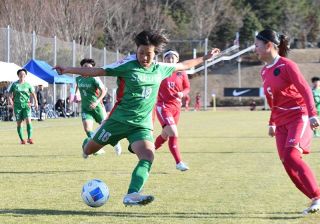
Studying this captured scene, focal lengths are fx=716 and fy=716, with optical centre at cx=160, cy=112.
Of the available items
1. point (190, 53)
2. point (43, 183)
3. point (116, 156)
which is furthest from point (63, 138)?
point (190, 53)

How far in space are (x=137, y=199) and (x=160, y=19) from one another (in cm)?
7133

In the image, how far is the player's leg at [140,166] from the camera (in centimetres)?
708

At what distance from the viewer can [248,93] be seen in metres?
66.6

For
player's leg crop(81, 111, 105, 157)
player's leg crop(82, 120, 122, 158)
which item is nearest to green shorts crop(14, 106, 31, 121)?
player's leg crop(81, 111, 105, 157)

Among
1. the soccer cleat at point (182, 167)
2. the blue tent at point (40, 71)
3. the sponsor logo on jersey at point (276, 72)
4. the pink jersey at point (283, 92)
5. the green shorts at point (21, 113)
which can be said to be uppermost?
the sponsor logo on jersey at point (276, 72)

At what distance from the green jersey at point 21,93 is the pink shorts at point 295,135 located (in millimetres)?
11252

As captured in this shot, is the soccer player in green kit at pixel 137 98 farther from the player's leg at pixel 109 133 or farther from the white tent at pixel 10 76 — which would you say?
the white tent at pixel 10 76

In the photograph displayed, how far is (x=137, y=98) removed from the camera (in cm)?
755

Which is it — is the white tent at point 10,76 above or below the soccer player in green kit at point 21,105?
below

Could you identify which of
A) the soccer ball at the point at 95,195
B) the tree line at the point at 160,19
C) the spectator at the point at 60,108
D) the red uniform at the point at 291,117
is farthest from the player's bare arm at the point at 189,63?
the tree line at the point at 160,19

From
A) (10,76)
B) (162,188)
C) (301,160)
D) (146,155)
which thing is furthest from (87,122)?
(10,76)

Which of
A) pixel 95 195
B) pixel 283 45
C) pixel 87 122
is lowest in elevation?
pixel 87 122

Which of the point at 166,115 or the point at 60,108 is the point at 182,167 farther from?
the point at 60,108

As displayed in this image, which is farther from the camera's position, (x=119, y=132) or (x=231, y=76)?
(x=231, y=76)
